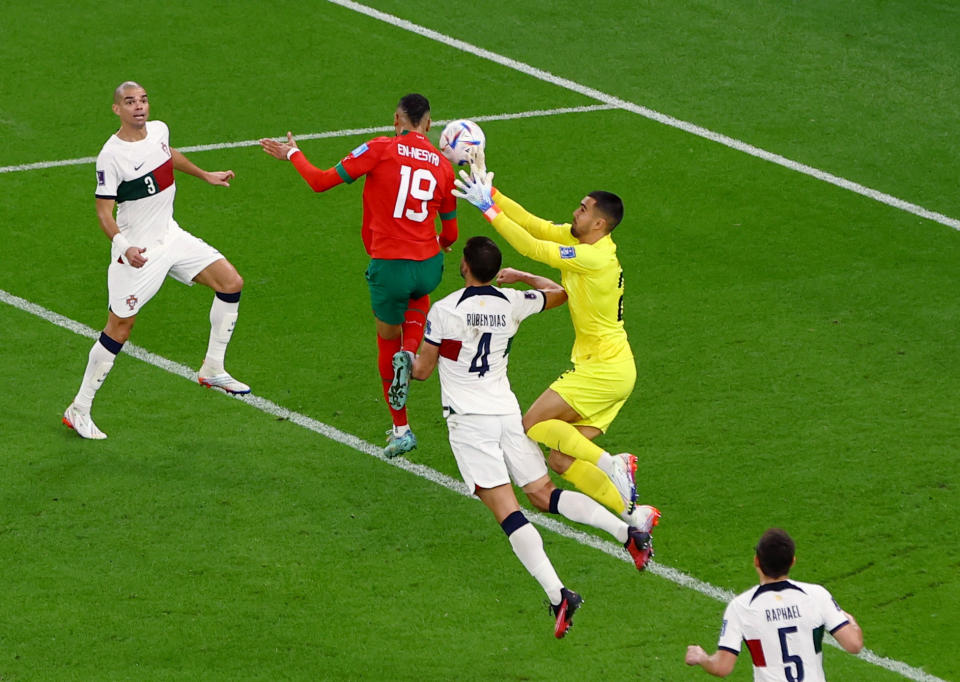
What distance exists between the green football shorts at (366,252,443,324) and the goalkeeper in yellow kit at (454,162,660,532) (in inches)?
35.0

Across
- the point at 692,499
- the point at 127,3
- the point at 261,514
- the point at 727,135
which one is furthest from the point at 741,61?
the point at 261,514

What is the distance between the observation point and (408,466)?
10508 millimetres

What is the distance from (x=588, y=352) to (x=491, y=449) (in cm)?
110

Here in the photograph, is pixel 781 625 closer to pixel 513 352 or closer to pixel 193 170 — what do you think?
pixel 513 352

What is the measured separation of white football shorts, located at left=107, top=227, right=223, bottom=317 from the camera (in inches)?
405

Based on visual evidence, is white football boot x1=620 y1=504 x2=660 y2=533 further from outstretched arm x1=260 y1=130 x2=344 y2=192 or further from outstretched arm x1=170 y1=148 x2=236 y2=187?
outstretched arm x1=170 y1=148 x2=236 y2=187

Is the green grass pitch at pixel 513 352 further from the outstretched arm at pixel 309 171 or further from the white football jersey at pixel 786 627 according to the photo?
the outstretched arm at pixel 309 171

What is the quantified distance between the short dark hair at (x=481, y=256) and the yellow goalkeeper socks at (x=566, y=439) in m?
1.17

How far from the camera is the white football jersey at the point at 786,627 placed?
6.71m

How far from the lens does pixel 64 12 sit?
18.2m

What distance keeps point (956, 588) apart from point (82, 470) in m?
5.85

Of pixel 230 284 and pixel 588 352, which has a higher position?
pixel 588 352

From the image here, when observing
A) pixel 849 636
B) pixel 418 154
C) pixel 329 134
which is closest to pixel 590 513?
pixel 849 636

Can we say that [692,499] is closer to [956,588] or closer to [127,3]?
[956,588]
